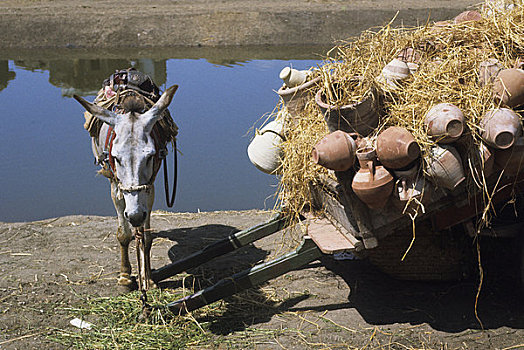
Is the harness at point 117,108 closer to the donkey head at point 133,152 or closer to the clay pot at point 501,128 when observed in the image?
the donkey head at point 133,152

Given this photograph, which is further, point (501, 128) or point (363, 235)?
point (363, 235)

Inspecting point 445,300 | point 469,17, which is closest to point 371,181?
point 445,300

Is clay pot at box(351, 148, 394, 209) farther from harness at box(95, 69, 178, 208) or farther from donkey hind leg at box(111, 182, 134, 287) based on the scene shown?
donkey hind leg at box(111, 182, 134, 287)

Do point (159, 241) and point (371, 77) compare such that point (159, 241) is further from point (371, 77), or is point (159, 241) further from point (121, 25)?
point (121, 25)

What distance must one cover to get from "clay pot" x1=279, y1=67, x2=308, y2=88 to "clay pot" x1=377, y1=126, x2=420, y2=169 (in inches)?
45.3

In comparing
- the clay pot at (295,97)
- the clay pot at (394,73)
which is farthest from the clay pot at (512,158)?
the clay pot at (295,97)

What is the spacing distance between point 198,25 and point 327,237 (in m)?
16.1

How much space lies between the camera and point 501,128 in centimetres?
344

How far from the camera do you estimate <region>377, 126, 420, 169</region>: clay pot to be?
11.2 ft

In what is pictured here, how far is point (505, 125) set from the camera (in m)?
3.45

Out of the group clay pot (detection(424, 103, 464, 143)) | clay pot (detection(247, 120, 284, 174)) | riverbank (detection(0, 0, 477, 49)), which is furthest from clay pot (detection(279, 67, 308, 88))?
riverbank (detection(0, 0, 477, 49))

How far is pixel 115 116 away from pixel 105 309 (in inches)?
57.1

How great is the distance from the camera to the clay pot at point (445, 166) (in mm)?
3484

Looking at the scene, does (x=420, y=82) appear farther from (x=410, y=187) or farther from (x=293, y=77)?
(x=293, y=77)
